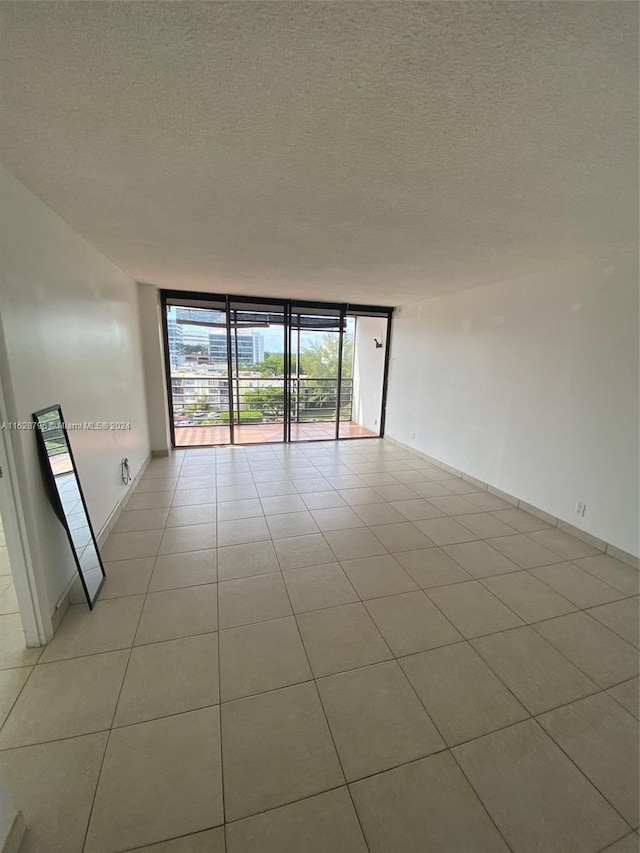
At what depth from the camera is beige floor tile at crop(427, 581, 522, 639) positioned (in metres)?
1.80

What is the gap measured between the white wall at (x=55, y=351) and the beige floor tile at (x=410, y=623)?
175 cm

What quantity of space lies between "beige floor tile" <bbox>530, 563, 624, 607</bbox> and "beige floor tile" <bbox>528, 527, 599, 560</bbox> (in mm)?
162

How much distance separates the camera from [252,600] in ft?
6.36

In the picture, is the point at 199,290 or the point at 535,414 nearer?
the point at 535,414

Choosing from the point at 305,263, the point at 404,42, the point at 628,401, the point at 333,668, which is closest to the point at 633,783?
the point at 333,668

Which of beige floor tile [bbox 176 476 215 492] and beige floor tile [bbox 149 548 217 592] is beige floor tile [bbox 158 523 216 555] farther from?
beige floor tile [bbox 176 476 215 492]

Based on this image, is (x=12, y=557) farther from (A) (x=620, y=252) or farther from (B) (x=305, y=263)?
(A) (x=620, y=252)

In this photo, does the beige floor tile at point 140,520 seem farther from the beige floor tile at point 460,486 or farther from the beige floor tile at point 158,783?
the beige floor tile at point 460,486

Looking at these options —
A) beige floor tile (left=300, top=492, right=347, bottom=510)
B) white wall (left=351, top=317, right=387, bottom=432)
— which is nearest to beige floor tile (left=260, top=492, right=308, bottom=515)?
beige floor tile (left=300, top=492, right=347, bottom=510)

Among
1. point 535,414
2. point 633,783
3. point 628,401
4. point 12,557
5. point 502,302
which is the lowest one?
point 633,783

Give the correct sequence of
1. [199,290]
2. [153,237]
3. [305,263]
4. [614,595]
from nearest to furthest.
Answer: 1. [614,595]
2. [153,237]
3. [305,263]
4. [199,290]

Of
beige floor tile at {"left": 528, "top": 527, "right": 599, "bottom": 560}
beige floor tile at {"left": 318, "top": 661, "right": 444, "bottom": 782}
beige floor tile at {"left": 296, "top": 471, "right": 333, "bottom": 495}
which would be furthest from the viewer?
beige floor tile at {"left": 296, "top": 471, "right": 333, "bottom": 495}

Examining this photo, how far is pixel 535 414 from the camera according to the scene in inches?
120

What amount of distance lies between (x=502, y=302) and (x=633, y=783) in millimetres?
3463
